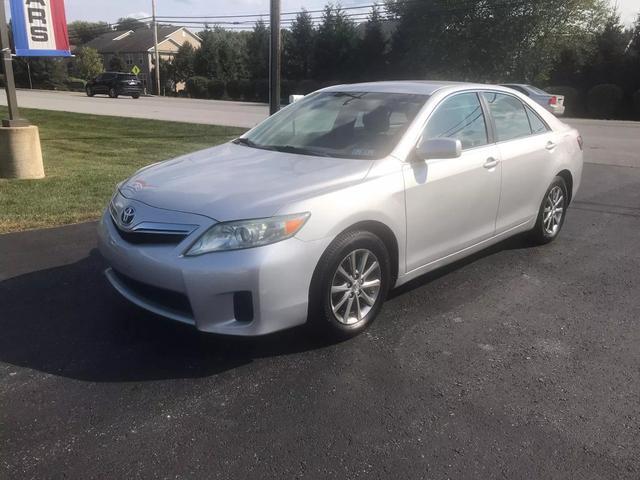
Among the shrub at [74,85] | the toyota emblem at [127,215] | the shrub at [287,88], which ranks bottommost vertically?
the shrub at [74,85]

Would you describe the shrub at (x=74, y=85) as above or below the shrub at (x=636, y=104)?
below

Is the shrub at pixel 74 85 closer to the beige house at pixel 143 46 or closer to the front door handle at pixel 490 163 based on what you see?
the beige house at pixel 143 46

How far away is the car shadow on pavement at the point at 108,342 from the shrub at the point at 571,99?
1296 inches

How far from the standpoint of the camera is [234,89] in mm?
51688

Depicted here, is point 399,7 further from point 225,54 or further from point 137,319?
point 137,319

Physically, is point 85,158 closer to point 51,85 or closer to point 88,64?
point 51,85

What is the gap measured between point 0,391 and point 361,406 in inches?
74.5

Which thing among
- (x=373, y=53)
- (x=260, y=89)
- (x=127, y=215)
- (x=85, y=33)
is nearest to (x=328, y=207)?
(x=127, y=215)

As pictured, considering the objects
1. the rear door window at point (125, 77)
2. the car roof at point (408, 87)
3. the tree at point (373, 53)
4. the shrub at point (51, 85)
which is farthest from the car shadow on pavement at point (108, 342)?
the shrub at point (51, 85)

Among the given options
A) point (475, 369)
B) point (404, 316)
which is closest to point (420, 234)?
point (404, 316)

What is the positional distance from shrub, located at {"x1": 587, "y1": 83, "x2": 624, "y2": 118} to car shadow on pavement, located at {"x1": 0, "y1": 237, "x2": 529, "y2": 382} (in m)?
31.1

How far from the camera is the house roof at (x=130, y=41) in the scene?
3003 inches

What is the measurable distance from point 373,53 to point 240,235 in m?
46.2

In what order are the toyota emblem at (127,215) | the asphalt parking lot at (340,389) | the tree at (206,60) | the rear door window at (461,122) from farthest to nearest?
1. the tree at (206,60)
2. the rear door window at (461,122)
3. the toyota emblem at (127,215)
4. the asphalt parking lot at (340,389)
